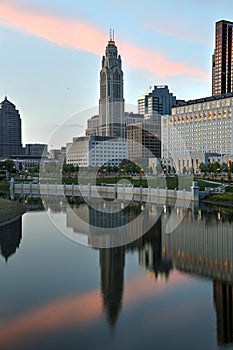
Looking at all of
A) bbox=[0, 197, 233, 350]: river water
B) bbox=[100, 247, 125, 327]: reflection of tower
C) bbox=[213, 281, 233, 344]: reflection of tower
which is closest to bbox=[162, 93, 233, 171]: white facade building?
bbox=[0, 197, 233, 350]: river water

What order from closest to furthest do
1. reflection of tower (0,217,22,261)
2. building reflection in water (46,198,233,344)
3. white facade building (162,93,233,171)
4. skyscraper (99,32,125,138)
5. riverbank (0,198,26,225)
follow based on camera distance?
building reflection in water (46,198,233,344), reflection of tower (0,217,22,261), riverbank (0,198,26,225), white facade building (162,93,233,171), skyscraper (99,32,125,138)

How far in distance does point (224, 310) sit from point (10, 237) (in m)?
15.9

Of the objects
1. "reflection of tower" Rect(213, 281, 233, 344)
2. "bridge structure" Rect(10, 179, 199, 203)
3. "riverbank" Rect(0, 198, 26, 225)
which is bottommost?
"reflection of tower" Rect(213, 281, 233, 344)

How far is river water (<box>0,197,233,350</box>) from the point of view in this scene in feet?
36.2

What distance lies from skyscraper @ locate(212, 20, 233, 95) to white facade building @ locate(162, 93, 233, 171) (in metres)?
43.5

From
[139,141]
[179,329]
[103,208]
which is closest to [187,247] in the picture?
[179,329]

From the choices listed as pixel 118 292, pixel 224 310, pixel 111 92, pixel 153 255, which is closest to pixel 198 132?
pixel 111 92

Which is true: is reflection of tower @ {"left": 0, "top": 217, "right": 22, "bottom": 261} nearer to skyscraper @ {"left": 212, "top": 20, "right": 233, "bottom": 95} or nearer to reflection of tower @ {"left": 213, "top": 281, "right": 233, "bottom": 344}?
reflection of tower @ {"left": 213, "top": 281, "right": 233, "bottom": 344}

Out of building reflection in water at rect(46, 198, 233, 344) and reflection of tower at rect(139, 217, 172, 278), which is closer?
building reflection in water at rect(46, 198, 233, 344)

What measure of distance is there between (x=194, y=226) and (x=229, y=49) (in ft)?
522

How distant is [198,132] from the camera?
129000 mm

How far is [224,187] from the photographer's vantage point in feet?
153

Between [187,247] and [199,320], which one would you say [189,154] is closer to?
[187,247]

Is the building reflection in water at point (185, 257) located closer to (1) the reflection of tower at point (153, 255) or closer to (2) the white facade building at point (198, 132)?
(1) the reflection of tower at point (153, 255)
